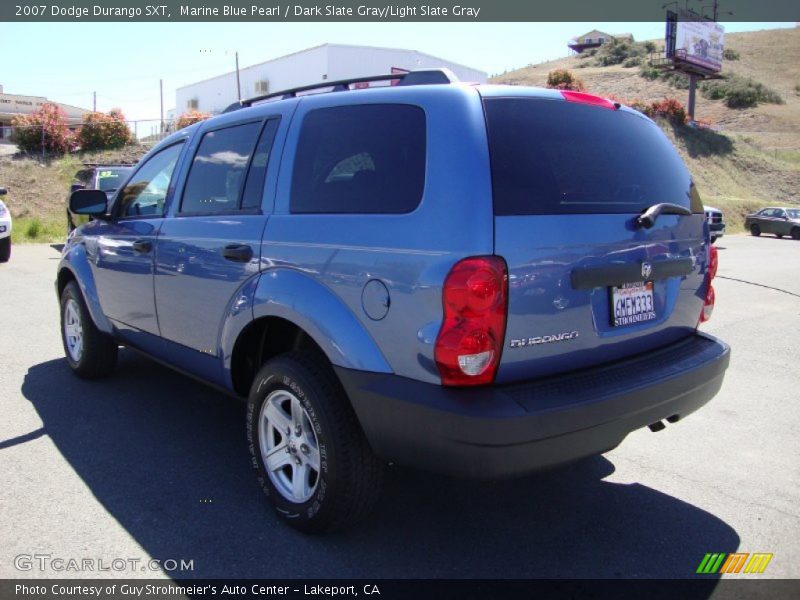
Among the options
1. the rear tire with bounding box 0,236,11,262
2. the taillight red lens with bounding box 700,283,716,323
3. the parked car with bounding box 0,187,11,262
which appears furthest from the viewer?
the rear tire with bounding box 0,236,11,262

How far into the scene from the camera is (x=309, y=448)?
3004 millimetres

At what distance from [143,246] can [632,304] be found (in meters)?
2.91

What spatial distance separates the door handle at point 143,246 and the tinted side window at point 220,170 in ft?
1.17

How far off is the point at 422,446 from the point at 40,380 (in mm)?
4016

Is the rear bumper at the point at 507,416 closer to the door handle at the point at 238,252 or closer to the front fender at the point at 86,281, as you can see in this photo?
the door handle at the point at 238,252

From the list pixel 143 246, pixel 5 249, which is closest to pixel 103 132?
pixel 5 249

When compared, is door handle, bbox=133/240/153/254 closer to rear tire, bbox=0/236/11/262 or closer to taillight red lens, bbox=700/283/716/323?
taillight red lens, bbox=700/283/716/323

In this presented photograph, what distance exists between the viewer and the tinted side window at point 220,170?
140 inches

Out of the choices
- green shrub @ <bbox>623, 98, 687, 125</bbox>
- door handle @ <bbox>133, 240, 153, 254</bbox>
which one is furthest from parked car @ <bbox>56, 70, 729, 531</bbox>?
green shrub @ <bbox>623, 98, 687, 125</bbox>

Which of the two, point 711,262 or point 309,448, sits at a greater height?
point 711,262

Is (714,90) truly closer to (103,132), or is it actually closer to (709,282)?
(103,132)

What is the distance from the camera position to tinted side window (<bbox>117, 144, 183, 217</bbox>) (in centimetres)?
425

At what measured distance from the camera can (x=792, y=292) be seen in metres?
10.8

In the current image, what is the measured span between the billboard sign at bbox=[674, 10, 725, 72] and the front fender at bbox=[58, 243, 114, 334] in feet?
147
